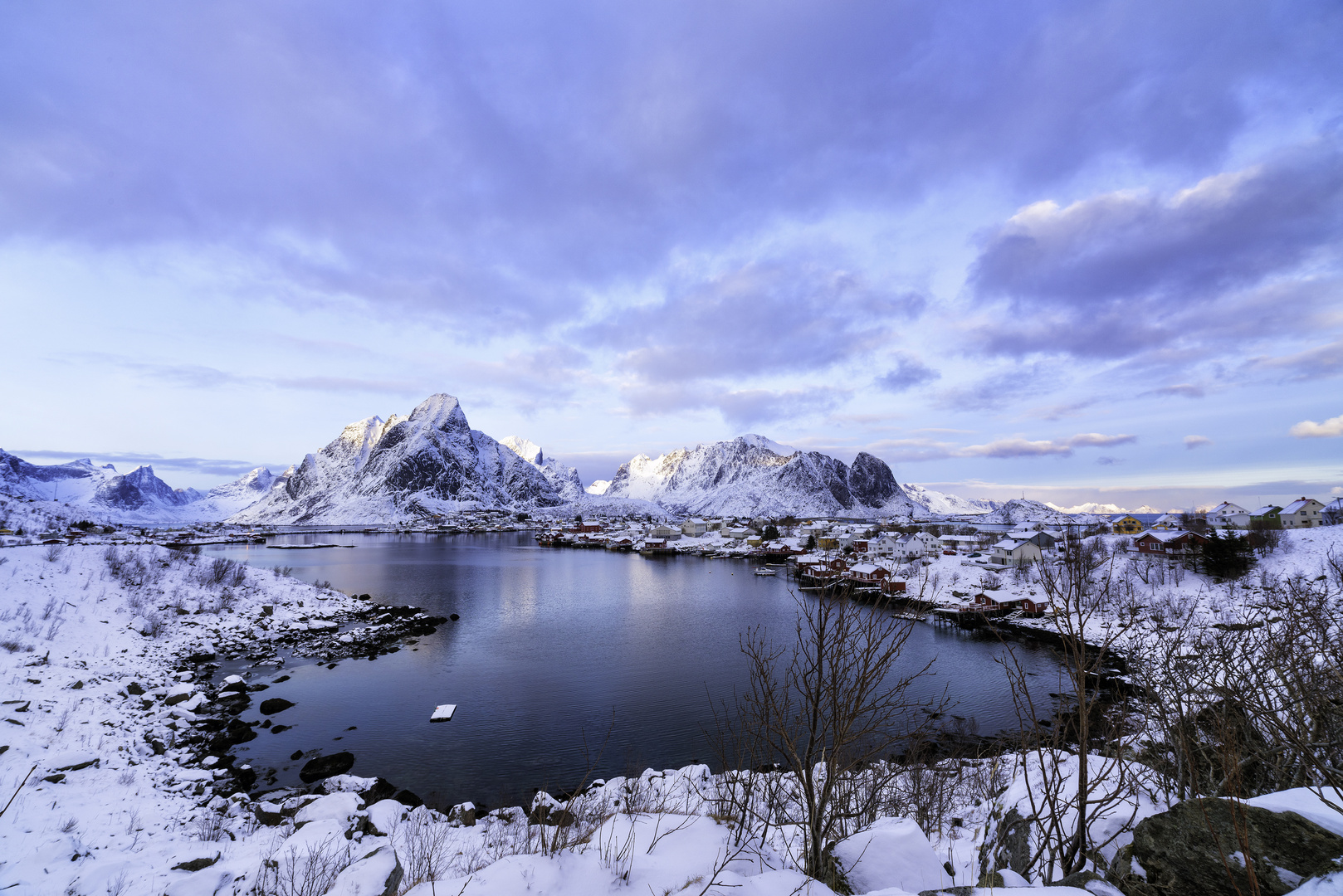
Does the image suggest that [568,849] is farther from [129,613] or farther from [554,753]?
[129,613]

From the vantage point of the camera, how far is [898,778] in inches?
412

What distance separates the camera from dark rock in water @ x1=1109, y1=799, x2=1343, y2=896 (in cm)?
269

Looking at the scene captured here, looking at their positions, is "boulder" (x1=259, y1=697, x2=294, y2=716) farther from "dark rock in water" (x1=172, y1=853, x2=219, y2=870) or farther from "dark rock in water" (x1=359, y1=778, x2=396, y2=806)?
"dark rock in water" (x1=172, y1=853, x2=219, y2=870)

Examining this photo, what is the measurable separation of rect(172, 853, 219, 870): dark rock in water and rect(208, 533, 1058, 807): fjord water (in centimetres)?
521

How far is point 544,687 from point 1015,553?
47.5 meters

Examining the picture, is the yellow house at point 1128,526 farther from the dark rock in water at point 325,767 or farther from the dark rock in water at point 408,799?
the dark rock in water at point 325,767

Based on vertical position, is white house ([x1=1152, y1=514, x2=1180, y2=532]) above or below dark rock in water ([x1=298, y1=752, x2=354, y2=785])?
above

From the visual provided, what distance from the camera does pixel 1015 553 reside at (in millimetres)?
49844

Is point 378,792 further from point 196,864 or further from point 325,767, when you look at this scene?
point 196,864

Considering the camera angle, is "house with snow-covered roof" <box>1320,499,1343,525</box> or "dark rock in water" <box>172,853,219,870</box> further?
"house with snow-covered roof" <box>1320,499,1343,525</box>

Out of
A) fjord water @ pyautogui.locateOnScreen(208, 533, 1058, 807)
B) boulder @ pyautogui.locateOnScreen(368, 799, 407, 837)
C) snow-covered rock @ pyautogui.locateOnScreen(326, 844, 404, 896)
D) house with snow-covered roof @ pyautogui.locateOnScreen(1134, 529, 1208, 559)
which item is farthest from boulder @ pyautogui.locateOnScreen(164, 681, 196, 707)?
house with snow-covered roof @ pyautogui.locateOnScreen(1134, 529, 1208, 559)

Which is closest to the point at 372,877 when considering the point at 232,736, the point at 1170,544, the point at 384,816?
the point at 384,816

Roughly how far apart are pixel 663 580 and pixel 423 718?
36.5m

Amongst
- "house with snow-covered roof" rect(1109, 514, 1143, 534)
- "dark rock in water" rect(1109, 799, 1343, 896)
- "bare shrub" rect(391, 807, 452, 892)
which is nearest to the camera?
"dark rock in water" rect(1109, 799, 1343, 896)
